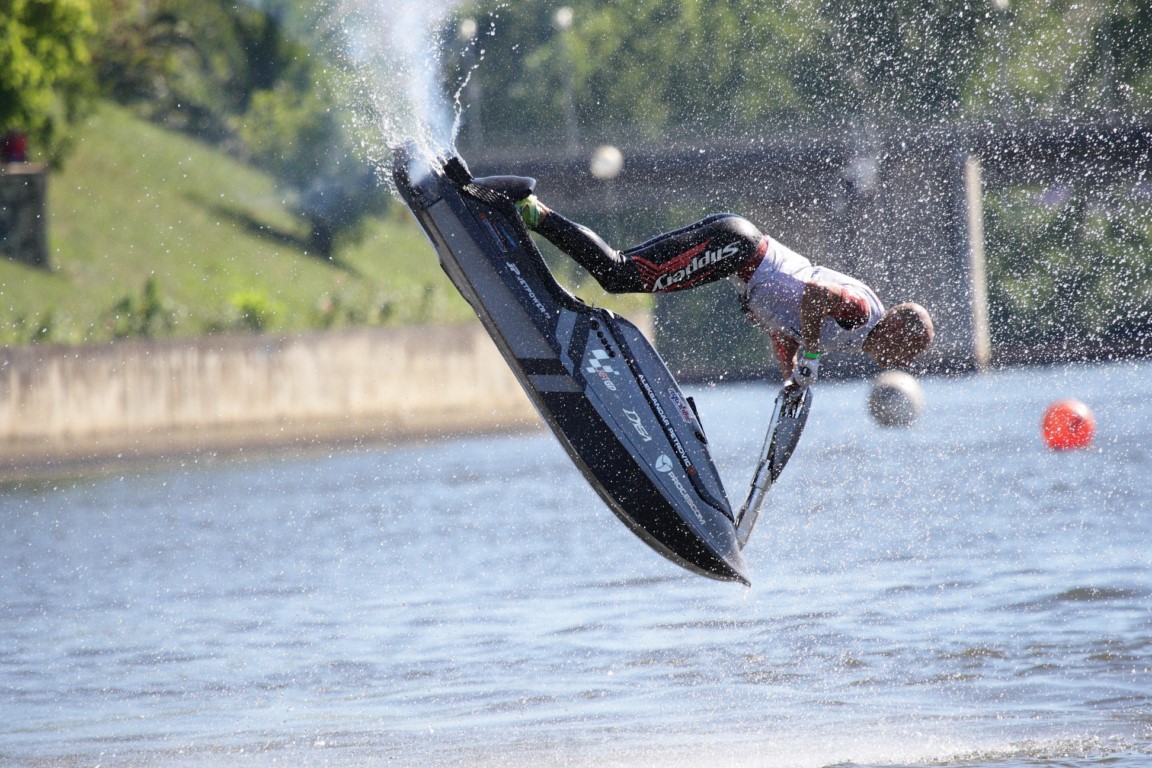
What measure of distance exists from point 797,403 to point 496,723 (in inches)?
83.6

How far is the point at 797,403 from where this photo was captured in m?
7.83

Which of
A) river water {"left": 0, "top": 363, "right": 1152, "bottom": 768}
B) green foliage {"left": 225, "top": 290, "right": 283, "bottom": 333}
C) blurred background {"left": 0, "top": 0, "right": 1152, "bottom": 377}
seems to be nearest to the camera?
river water {"left": 0, "top": 363, "right": 1152, "bottom": 768}

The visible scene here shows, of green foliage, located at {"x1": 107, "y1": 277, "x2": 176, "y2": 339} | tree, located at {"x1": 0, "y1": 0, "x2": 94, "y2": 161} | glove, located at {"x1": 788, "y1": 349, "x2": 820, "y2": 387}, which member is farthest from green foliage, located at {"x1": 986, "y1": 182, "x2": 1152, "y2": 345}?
glove, located at {"x1": 788, "y1": 349, "x2": 820, "y2": 387}

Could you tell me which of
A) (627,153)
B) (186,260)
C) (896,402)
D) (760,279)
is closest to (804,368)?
(760,279)

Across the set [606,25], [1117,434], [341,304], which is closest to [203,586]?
[1117,434]

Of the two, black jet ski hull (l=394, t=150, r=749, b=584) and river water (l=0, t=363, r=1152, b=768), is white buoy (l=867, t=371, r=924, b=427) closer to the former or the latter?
river water (l=0, t=363, r=1152, b=768)

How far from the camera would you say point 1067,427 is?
1748 cm

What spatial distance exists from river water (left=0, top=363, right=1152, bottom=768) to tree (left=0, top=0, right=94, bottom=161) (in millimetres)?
17630

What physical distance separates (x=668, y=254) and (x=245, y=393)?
19.9 m

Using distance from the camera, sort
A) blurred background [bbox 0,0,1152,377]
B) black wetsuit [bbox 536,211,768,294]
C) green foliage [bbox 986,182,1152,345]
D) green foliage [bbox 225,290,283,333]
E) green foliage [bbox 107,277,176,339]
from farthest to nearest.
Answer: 1. green foliage [bbox 986,182,1152,345]
2. blurred background [bbox 0,0,1152,377]
3. green foliage [bbox 225,290,283,333]
4. green foliage [bbox 107,277,176,339]
5. black wetsuit [bbox 536,211,768,294]

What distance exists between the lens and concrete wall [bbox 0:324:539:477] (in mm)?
24297

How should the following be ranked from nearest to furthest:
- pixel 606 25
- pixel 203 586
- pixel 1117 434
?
pixel 203 586, pixel 1117 434, pixel 606 25

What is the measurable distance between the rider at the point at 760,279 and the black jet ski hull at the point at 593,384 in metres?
0.32

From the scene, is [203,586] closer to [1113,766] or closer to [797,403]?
[797,403]
